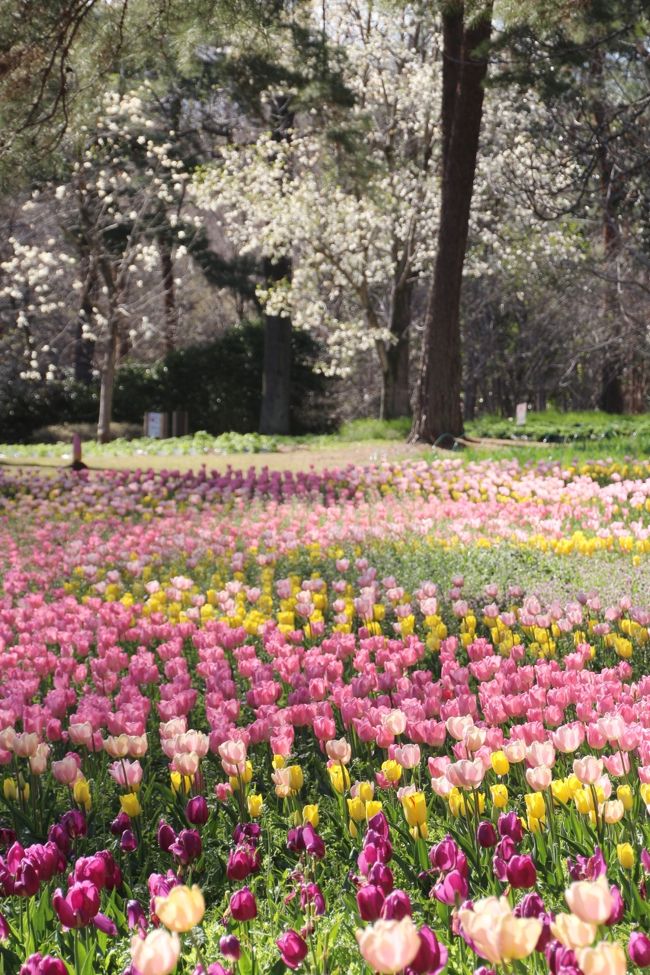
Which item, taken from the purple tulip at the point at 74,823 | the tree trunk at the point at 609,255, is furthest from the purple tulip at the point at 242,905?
the tree trunk at the point at 609,255

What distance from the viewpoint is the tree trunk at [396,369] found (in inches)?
864

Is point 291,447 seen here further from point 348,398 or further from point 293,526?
point 348,398

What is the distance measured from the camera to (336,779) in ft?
9.28

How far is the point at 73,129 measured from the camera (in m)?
10.1

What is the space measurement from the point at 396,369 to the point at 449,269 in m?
6.96

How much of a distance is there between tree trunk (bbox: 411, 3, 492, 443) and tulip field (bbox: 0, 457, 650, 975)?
8444mm

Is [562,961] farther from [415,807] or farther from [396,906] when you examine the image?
[415,807]

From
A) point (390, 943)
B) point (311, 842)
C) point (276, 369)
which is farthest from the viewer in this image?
point (276, 369)

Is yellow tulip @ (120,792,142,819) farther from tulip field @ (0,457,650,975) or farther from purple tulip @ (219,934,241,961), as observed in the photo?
purple tulip @ (219,934,241,961)

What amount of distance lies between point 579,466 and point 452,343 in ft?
16.7

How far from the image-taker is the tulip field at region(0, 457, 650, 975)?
6.56 ft

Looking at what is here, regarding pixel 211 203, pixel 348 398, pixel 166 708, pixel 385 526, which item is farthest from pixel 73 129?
pixel 348 398

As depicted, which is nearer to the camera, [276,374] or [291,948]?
[291,948]

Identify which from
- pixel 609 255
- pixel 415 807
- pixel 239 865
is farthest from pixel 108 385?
pixel 239 865
